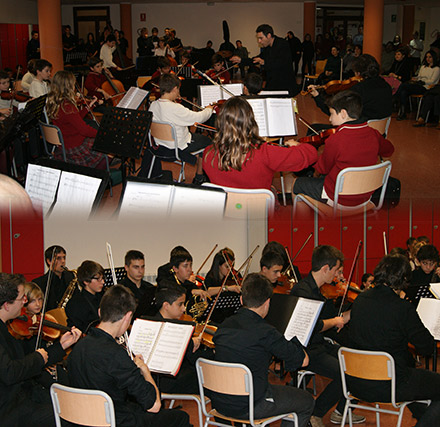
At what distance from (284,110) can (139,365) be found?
2894 mm

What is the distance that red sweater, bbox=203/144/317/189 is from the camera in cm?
349

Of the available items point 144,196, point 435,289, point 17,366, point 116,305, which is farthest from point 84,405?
point 435,289

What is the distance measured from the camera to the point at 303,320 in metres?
3.38

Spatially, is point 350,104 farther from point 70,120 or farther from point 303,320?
point 70,120

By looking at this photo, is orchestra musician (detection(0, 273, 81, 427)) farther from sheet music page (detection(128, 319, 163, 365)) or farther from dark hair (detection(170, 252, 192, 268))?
dark hair (detection(170, 252, 192, 268))

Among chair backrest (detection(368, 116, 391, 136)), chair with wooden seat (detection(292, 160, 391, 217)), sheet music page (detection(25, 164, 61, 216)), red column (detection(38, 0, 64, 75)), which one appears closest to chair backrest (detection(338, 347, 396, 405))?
chair with wooden seat (detection(292, 160, 391, 217))

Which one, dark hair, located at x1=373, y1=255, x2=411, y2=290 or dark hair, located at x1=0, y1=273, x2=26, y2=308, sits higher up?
dark hair, located at x1=0, y1=273, x2=26, y2=308

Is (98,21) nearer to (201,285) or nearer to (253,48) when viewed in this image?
(253,48)

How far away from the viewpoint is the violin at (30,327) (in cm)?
353

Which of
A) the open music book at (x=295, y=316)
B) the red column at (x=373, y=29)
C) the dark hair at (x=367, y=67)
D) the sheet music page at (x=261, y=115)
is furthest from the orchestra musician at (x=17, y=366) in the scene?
the red column at (x=373, y=29)

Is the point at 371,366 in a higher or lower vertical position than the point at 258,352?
lower

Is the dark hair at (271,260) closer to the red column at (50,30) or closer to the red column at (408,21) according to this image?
the red column at (50,30)

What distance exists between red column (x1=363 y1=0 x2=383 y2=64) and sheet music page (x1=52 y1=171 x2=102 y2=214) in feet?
33.3

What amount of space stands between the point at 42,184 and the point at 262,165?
1.22m
